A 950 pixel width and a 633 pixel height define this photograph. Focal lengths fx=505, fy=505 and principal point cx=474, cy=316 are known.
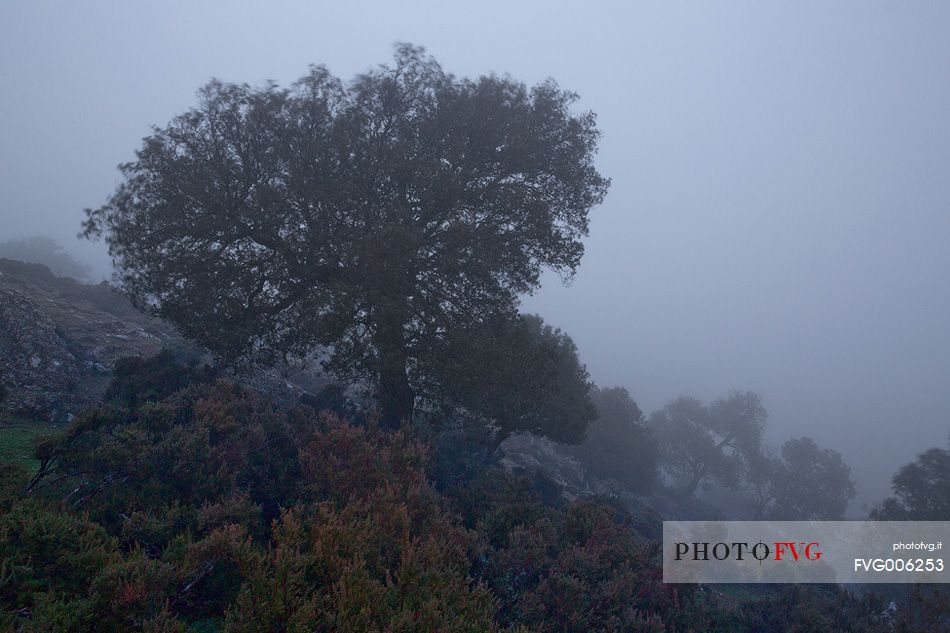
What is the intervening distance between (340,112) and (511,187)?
5630 millimetres

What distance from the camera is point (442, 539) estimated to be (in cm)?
662

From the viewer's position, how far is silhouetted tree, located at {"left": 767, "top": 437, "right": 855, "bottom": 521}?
183 feet

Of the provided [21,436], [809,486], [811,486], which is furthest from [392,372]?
[811,486]

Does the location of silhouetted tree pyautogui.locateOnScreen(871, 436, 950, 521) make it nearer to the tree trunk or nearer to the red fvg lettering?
the red fvg lettering

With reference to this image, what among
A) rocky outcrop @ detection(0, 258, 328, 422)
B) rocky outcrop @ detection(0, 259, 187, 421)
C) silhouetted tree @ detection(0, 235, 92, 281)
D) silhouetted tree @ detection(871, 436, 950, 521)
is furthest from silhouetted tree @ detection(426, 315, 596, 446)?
silhouetted tree @ detection(0, 235, 92, 281)

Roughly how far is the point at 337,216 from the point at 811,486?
62414 millimetres

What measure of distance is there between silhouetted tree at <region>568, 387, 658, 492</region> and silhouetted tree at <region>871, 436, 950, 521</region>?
15.7 meters

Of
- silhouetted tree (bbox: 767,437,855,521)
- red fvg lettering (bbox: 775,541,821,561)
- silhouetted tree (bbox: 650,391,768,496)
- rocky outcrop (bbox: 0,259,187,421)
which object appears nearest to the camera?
red fvg lettering (bbox: 775,541,821,561)

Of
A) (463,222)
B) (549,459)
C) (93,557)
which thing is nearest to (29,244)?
(549,459)

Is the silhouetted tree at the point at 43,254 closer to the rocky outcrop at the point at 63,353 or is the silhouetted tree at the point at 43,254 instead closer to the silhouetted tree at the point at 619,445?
the rocky outcrop at the point at 63,353

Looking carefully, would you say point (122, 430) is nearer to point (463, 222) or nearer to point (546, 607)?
point (546, 607)

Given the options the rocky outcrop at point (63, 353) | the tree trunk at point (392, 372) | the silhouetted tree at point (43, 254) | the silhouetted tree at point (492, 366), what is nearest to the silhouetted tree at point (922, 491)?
the silhouetted tree at point (492, 366)

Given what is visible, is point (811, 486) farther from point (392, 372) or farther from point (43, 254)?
point (43, 254)

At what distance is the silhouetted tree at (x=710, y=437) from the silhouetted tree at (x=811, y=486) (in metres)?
4.22
